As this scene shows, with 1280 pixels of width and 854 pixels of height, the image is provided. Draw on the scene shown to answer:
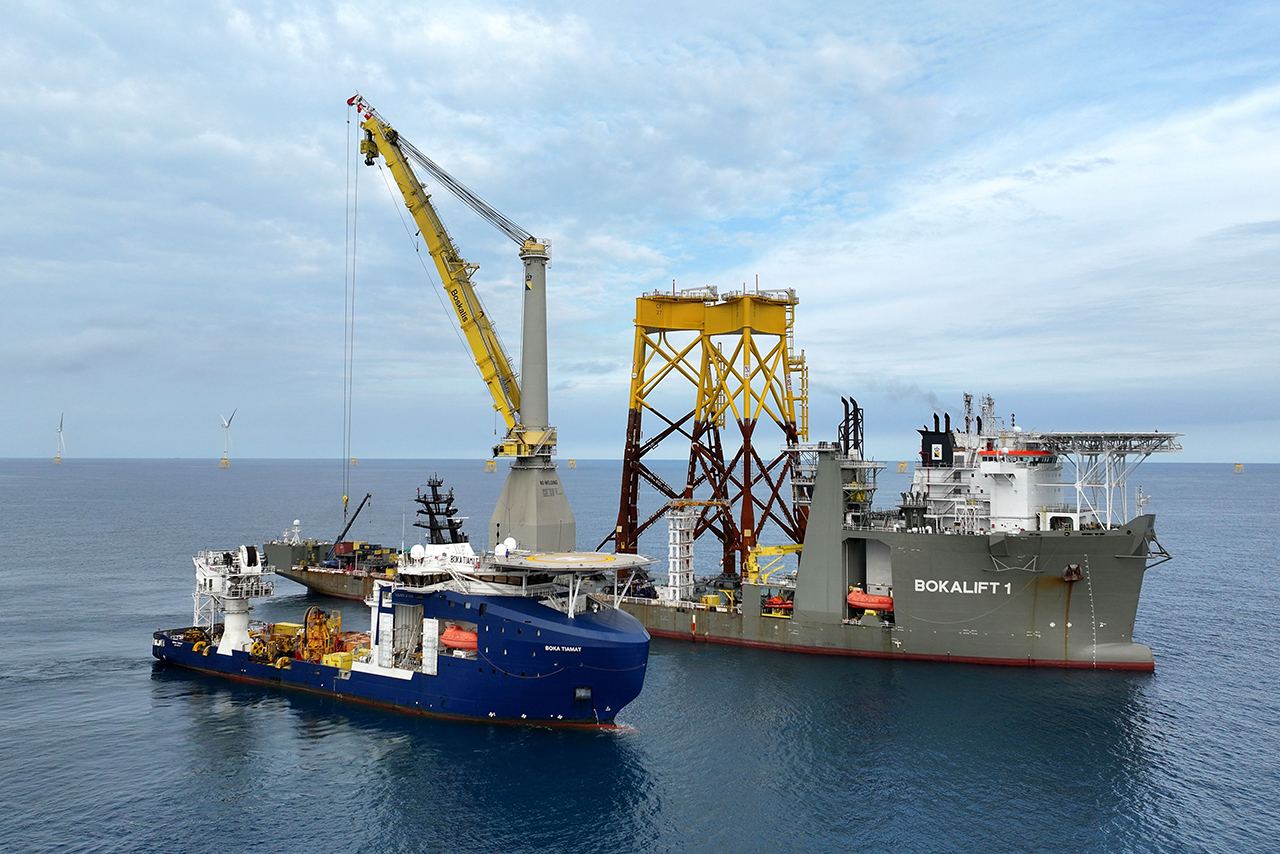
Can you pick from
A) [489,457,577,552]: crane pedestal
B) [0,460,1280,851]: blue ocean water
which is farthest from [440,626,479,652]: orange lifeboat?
[489,457,577,552]: crane pedestal

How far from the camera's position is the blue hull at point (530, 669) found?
3272 centimetres

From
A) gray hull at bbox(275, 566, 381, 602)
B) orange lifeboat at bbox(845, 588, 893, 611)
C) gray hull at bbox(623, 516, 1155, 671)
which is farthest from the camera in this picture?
gray hull at bbox(275, 566, 381, 602)

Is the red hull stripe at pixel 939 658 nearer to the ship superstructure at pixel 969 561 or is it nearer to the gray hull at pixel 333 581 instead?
the ship superstructure at pixel 969 561

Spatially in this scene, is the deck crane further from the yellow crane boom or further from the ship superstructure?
the ship superstructure

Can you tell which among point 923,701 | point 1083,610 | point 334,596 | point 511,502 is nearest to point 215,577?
point 511,502

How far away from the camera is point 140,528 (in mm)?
106062

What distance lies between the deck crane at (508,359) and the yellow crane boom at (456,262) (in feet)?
0.19

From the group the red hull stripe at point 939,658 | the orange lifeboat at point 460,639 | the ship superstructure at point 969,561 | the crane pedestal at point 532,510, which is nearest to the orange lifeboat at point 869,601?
the ship superstructure at point 969,561

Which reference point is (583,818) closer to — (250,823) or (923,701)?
(250,823)

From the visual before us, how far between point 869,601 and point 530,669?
1999 centimetres

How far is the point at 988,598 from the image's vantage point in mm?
41312

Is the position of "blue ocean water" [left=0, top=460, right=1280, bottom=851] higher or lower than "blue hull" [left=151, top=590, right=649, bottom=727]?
lower

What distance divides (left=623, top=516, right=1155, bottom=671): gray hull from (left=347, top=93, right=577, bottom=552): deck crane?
51.1 feet

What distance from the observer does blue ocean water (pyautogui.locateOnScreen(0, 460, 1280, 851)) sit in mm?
25172
